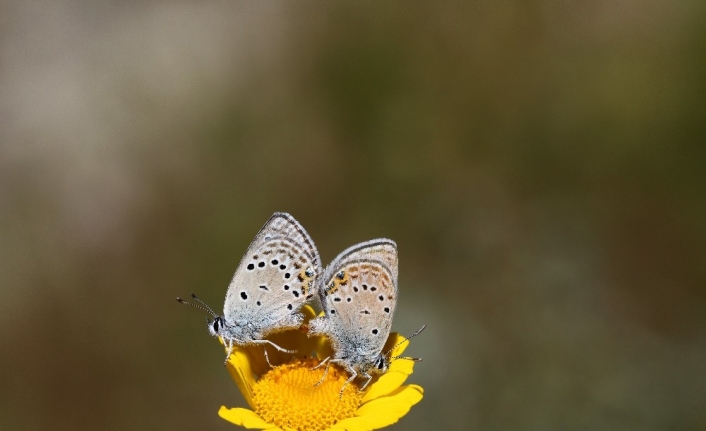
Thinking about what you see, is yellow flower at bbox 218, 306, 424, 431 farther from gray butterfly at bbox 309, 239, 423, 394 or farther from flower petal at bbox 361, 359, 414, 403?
gray butterfly at bbox 309, 239, 423, 394

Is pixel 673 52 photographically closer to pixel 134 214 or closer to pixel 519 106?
→ pixel 519 106

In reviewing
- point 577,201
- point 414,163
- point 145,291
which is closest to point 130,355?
point 145,291

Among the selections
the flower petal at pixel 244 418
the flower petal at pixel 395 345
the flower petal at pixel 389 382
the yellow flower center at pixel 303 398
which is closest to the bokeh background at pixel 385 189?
the flower petal at pixel 395 345

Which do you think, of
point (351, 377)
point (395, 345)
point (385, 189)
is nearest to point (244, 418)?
point (351, 377)

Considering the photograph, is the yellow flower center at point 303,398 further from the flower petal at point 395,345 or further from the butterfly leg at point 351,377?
the flower petal at point 395,345

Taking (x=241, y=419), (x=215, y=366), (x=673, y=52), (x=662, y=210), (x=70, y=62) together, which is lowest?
(x=241, y=419)

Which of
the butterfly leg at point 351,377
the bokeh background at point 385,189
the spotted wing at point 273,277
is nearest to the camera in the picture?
the spotted wing at point 273,277
